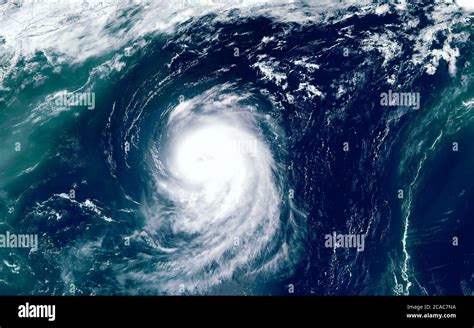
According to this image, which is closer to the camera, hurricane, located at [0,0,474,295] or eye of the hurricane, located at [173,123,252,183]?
hurricane, located at [0,0,474,295]

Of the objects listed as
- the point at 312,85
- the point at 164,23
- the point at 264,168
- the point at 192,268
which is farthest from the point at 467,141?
the point at 164,23

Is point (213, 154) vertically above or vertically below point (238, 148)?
below

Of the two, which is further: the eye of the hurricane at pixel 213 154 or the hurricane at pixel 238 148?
the eye of the hurricane at pixel 213 154
